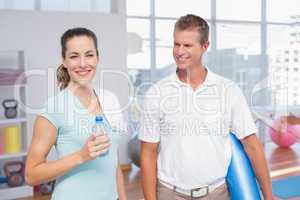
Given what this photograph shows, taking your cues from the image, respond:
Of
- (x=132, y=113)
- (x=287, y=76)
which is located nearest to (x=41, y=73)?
(x=132, y=113)

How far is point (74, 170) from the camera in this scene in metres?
1.09

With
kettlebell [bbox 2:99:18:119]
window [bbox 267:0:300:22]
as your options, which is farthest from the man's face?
window [bbox 267:0:300:22]

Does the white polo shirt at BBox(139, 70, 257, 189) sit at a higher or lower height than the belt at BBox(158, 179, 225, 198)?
higher

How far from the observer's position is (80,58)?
3.55 feet

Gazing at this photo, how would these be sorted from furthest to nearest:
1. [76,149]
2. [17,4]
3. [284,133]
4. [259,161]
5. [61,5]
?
[284,133] < [61,5] < [17,4] < [259,161] < [76,149]

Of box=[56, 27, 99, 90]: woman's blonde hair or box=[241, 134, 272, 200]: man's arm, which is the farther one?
box=[241, 134, 272, 200]: man's arm

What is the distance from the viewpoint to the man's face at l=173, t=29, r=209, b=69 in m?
1.33

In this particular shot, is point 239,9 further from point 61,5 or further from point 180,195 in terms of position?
point 180,195

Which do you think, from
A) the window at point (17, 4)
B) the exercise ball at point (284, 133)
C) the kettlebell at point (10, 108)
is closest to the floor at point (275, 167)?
the exercise ball at point (284, 133)

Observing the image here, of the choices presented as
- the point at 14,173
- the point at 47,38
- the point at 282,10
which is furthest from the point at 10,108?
the point at 282,10

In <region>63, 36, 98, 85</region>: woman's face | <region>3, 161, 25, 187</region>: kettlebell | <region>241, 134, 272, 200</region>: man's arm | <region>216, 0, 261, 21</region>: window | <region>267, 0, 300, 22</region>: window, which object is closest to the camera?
<region>63, 36, 98, 85</region>: woman's face

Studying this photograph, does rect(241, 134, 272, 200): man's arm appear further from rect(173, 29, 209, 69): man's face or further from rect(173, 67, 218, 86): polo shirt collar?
rect(173, 29, 209, 69): man's face

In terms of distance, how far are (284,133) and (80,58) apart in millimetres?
4659

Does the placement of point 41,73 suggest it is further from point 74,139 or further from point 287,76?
point 287,76
